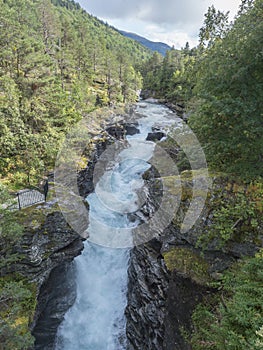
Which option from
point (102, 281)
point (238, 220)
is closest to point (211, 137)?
point (238, 220)

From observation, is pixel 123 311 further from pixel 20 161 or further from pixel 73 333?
pixel 20 161

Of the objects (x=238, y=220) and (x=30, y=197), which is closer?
(x=238, y=220)

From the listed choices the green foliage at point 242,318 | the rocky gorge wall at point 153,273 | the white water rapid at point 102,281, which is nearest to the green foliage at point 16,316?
the rocky gorge wall at point 153,273

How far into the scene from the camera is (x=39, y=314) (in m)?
9.23

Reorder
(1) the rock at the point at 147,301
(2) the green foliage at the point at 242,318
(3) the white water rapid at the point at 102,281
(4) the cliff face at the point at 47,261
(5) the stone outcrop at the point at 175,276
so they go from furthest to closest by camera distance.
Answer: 1. (3) the white water rapid at the point at 102,281
2. (4) the cliff face at the point at 47,261
3. (1) the rock at the point at 147,301
4. (5) the stone outcrop at the point at 175,276
5. (2) the green foliage at the point at 242,318

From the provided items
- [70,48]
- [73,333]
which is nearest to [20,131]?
[73,333]

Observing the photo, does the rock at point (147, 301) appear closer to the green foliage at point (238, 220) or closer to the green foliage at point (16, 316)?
the green foliage at point (238, 220)

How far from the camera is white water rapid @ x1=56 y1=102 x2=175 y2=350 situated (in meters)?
9.52

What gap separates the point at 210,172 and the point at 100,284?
8010mm

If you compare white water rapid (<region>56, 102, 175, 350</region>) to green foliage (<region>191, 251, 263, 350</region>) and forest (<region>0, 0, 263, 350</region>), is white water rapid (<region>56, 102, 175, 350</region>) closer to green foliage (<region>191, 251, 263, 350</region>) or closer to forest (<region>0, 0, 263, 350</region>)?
forest (<region>0, 0, 263, 350</region>)

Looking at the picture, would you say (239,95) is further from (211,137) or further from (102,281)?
(102,281)

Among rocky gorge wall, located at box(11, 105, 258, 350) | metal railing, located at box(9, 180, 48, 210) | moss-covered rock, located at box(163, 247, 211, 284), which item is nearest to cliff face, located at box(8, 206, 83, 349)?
rocky gorge wall, located at box(11, 105, 258, 350)

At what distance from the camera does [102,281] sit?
37.9 feet

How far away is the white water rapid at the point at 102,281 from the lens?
31.2 feet
